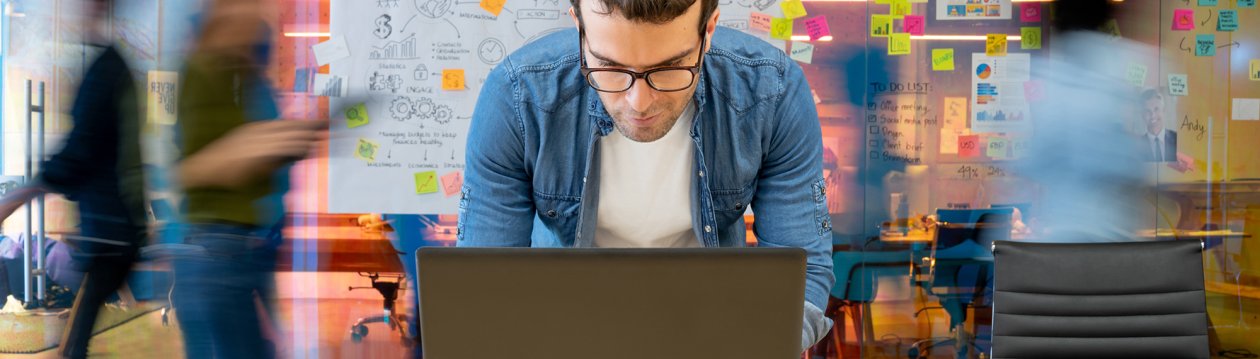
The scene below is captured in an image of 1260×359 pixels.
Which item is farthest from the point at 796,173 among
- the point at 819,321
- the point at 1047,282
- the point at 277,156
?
the point at 277,156

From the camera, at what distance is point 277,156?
2.27 metres

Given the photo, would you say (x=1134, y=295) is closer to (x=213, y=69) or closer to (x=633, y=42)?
(x=633, y=42)

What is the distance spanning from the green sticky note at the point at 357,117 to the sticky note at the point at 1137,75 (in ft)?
10.2

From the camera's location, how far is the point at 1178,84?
4.13 metres

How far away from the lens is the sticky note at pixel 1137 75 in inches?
160

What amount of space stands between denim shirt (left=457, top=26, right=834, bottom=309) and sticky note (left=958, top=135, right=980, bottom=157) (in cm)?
265

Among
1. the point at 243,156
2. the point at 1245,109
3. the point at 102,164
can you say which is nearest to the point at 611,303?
the point at 243,156

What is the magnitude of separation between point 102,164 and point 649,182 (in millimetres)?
1558

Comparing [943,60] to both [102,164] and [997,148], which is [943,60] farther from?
[102,164]

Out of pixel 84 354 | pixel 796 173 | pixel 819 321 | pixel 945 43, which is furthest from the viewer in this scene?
pixel 945 43

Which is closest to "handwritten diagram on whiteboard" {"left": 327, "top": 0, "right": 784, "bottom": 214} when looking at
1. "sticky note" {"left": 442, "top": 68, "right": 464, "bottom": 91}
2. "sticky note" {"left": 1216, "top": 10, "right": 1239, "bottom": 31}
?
"sticky note" {"left": 442, "top": 68, "right": 464, "bottom": 91}

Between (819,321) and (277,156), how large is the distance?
152 centimetres

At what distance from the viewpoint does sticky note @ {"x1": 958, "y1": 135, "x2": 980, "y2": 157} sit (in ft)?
13.3

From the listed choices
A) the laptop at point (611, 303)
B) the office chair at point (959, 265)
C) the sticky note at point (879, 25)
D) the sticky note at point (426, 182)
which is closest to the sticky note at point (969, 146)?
the office chair at point (959, 265)
